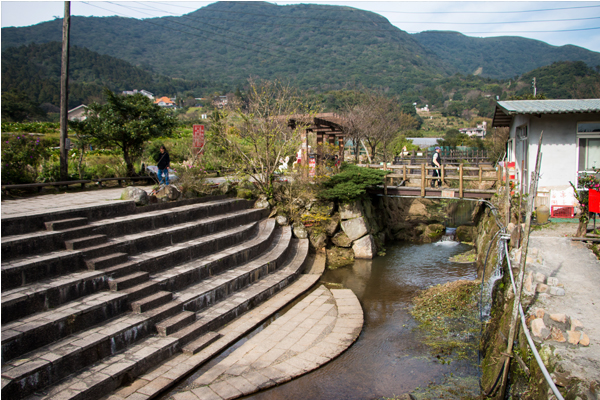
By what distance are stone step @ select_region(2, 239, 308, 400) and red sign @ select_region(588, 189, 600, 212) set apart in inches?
278

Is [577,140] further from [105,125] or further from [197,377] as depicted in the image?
[105,125]

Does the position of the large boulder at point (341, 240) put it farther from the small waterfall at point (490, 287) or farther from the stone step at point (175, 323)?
the stone step at point (175, 323)

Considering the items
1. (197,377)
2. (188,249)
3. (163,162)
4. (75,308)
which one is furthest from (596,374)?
(163,162)

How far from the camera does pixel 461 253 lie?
44.9 feet

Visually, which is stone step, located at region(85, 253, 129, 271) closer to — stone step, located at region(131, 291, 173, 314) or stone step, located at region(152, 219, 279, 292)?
stone step, located at region(152, 219, 279, 292)

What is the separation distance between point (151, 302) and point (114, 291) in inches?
25.0

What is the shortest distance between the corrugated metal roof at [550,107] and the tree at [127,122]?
11.5 metres

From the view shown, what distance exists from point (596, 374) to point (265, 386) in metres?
3.93

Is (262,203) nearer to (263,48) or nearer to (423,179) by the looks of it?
(423,179)

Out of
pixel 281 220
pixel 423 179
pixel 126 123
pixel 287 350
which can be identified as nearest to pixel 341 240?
pixel 281 220

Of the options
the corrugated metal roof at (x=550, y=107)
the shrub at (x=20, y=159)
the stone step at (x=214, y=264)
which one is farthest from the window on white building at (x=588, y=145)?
the shrub at (x=20, y=159)

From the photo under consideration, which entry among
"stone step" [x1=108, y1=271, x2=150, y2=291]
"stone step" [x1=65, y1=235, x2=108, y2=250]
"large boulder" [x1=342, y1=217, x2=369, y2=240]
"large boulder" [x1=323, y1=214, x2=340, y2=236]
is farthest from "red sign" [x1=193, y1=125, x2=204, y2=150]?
"stone step" [x1=108, y1=271, x2=150, y2=291]

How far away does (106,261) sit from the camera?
6852 mm

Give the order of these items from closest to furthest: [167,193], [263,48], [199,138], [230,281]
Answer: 1. [230,281]
2. [167,193]
3. [199,138]
4. [263,48]
